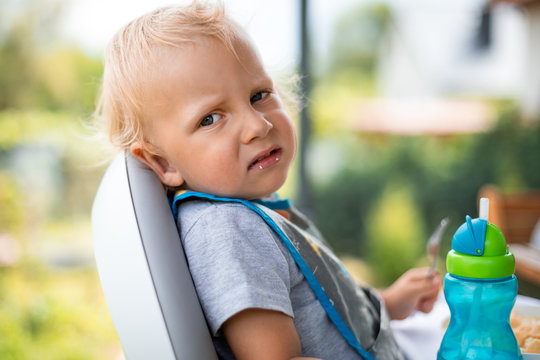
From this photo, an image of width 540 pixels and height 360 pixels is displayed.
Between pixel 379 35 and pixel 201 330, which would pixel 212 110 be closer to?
pixel 201 330

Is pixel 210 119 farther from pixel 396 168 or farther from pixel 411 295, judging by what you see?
pixel 396 168

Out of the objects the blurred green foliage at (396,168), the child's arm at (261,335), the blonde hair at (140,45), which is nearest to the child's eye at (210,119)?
the blonde hair at (140,45)

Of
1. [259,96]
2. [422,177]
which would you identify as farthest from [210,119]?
[422,177]

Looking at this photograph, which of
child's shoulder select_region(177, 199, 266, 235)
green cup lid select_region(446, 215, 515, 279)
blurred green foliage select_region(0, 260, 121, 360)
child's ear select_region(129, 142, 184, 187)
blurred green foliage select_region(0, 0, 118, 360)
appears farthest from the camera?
→ blurred green foliage select_region(0, 0, 118, 360)

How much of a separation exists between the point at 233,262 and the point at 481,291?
32 centimetres

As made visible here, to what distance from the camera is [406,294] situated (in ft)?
3.56

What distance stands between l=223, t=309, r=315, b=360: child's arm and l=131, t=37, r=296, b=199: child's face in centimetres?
22

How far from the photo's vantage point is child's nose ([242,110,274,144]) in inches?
31.9

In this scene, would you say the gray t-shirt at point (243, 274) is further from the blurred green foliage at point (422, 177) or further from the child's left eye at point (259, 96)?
the blurred green foliage at point (422, 177)

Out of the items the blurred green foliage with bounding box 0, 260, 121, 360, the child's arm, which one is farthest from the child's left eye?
the blurred green foliage with bounding box 0, 260, 121, 360

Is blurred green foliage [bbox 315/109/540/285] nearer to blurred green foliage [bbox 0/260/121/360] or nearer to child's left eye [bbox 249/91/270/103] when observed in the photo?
blurred green foliage [bbox 0/260/121/360]

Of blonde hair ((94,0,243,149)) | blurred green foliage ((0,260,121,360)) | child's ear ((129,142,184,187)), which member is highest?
blonde hair ((94,0,243,149))

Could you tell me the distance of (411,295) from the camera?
1082mm

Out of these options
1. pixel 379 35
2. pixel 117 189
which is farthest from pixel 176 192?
pixel 379 35
